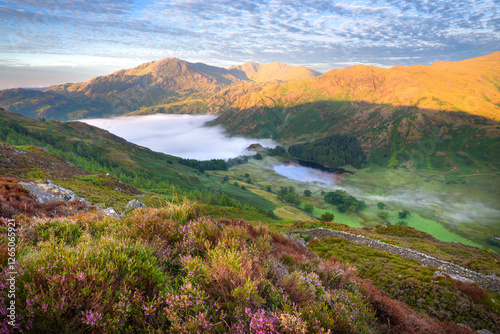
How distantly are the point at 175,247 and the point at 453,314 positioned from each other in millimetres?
16019

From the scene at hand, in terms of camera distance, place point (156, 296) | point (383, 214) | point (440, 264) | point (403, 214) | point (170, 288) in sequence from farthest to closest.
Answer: point (403, 214) → point (383, 214) → point (440, 264) → point (170, 288) → point (156, 296)

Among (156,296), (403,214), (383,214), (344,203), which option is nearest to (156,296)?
(156,296)

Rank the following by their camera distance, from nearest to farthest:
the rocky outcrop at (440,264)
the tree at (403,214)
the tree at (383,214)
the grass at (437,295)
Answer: the grass at (437,295), the rocky outcrop at (440,264), the tree at (383,214), the tree at (403,214)

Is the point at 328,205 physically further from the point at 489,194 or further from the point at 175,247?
the point at 175,247

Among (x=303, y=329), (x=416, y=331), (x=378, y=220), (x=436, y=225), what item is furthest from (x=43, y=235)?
(x=436, y=225)

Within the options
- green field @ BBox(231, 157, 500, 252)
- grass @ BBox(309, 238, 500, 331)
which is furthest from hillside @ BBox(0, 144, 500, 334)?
green field @ BBox(231, 157, 500, 252)

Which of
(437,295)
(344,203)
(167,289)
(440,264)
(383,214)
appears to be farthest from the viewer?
(344,203)

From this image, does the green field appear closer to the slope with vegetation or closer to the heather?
the slope with vegetation

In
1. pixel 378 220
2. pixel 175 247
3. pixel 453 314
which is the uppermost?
pixel 175 247

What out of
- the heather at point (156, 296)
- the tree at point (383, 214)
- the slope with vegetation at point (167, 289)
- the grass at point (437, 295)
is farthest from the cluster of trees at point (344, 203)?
the heather at point (156, 296)

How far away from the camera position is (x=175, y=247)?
5938 mm

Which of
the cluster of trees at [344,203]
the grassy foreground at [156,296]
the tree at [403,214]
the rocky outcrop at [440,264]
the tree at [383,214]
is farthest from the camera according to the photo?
the cluster of trees at [344,203]

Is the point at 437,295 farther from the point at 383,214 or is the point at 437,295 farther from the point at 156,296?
the point at 383,214

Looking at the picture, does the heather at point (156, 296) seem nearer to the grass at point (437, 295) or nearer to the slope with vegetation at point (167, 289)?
the slope with vegetation at point (167, 289)
